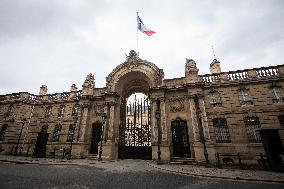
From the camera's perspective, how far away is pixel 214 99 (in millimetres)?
18484

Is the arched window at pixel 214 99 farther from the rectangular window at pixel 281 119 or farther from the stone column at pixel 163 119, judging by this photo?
the rectangular window at pixel 281 119

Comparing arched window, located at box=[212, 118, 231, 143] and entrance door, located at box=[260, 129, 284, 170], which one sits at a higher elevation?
arched window, located at box=[212, 118, 231, 143]

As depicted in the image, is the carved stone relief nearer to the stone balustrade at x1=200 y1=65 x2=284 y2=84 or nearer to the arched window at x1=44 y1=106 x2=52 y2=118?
the stone balustrade at x1=200 y1=65 x2=284 y2=84

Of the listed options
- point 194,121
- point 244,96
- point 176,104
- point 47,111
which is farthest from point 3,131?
point 244,96

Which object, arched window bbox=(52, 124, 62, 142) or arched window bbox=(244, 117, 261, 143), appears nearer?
arched window bbox=(244, 117, 261, 143)

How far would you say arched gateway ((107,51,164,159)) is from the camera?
20.2 meters

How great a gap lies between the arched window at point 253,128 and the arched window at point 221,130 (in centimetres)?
179

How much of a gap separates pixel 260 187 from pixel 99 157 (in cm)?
1477

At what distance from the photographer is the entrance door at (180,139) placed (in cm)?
1745

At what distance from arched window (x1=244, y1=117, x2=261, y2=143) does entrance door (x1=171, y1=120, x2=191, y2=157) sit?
19.0ft

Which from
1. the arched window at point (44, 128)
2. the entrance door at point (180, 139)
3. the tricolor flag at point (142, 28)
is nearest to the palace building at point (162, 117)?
the entrance door at point (180, 139)

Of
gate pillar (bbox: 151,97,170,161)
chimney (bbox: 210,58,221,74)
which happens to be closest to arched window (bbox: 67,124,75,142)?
gate pillar (bbox: 151,97,170,161)

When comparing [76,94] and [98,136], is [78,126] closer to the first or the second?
[98,136]

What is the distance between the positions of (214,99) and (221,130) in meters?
3.31
